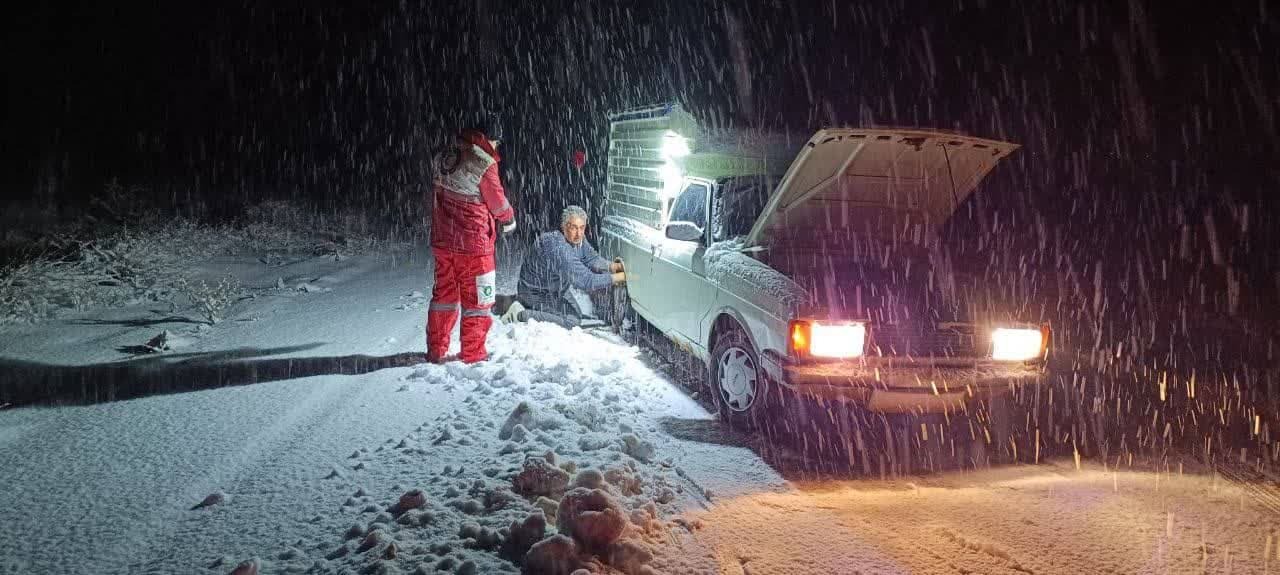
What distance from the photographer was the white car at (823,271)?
13.6ft

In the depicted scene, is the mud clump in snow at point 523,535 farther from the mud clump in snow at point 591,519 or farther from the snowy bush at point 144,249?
the snowy bush at point 144,249

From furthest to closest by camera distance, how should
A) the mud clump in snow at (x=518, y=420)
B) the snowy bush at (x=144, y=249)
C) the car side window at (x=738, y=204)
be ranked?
the snowy bush at (x=144, y=249) < the car side window at (x=738, y=204) < the mud clump in snow at (x=518, y=420)

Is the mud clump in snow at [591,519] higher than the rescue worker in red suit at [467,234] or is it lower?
lower

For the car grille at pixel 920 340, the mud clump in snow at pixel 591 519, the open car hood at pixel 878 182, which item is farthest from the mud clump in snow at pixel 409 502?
the open car hood at pixel 878 182

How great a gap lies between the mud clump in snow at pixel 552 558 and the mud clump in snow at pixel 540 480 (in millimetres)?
592

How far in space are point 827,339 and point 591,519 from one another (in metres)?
1.98

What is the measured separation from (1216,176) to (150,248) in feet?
64.7

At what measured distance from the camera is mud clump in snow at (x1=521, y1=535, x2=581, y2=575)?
102 inches

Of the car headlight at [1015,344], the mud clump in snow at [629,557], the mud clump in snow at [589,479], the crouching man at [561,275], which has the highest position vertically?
the crouching man at [561,275]

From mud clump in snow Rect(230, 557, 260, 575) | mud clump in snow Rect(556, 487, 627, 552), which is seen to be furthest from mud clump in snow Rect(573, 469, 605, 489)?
mud clump in snow Rect(230, 557, 260, 575)

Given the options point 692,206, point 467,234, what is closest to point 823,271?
point 692,206

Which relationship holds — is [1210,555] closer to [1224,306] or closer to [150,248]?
[1224,306]

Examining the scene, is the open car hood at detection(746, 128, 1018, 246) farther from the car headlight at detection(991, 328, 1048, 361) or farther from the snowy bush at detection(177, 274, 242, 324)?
the snowy bush at detection(177, 274, 242, 324)

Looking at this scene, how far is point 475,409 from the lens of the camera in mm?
4555
